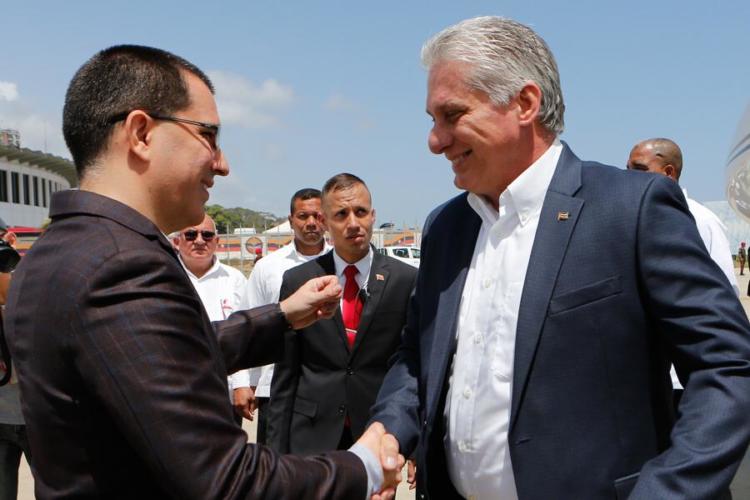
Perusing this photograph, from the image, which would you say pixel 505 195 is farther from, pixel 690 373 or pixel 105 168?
pixel 105 168

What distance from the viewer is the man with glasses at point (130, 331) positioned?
4.81 feet

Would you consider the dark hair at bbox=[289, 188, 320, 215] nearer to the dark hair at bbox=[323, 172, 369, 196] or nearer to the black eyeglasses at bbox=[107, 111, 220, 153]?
the dark hair at bbox=[323, 172, 369, 196]

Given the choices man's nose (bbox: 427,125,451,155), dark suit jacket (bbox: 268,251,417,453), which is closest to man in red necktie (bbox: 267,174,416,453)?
dark suit jacket (bbox: 268,251,417,453)

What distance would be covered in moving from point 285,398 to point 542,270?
105 inches

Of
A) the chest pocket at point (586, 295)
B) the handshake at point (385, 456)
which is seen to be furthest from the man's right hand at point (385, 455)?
the chest pocket at point (586, 295)

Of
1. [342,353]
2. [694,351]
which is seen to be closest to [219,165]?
[694,351]

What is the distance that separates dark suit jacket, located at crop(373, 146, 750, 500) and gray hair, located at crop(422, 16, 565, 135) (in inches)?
12.6

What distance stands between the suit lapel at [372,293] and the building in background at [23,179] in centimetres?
4905

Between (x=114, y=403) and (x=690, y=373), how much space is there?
144 centimetres

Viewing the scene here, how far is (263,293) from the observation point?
5.44 meters

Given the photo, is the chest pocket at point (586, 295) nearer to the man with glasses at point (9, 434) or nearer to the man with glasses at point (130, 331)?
the man with glasses at point (130, 331)

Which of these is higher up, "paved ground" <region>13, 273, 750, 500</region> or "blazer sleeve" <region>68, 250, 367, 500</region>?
"blazer sleeve" <region>68, 250, 367, 500</region>

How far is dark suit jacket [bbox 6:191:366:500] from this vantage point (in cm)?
146

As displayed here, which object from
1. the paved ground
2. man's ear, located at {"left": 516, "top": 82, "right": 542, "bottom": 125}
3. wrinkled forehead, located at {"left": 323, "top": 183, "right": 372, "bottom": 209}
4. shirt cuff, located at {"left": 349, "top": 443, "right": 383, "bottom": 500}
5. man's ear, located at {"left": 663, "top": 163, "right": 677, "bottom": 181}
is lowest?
the paved ground
